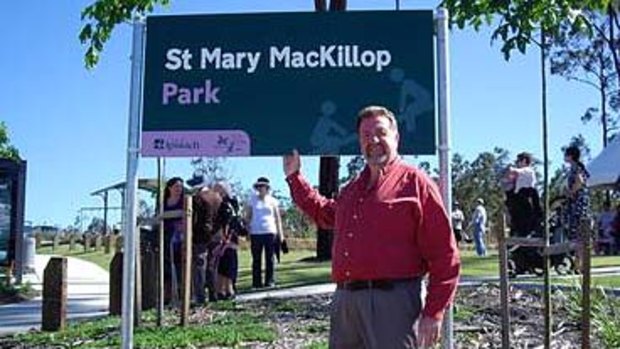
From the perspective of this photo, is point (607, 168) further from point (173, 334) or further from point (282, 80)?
point (282, 80)

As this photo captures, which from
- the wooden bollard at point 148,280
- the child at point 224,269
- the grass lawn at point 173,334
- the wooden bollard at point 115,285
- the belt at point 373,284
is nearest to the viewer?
the belt at point 373,284

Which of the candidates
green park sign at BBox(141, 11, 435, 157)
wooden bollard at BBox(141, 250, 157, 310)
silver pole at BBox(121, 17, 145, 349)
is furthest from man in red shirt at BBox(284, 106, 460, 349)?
wooden bollard at BBox(141, 250, 157, 310)

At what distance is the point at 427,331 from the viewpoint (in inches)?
184

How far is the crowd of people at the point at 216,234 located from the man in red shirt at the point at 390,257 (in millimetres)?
6202

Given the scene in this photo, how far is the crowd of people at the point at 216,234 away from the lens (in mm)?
11891

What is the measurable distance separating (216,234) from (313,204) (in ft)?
23.9

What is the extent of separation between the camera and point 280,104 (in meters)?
6.52

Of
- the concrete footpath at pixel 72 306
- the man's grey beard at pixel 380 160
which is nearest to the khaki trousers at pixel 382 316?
the man's grey beard at pixel 380 160

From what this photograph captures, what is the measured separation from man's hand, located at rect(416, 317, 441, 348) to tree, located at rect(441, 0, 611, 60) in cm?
421

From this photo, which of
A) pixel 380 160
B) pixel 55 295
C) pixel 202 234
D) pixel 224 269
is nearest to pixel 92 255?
pixel 224 269

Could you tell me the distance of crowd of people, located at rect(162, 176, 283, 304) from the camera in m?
11.9

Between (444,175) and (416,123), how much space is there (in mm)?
428

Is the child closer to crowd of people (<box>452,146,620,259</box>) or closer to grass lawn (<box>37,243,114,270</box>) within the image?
crowd of people (<box>452,146,620,259</box>)

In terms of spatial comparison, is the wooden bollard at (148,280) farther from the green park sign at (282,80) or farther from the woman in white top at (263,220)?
the green park sign at (282,80)
